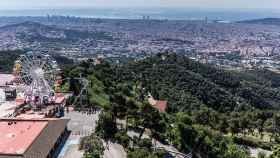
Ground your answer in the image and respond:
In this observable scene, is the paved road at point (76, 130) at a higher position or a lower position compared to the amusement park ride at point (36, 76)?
lower

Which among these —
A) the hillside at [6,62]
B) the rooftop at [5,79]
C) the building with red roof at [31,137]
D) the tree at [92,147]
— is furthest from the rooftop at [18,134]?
the hillside at [6,62]

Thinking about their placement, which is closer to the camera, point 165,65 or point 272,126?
point 272,126

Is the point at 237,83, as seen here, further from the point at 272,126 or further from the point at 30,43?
the point at 30,43

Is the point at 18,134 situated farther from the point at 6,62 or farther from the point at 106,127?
the point at 6,62

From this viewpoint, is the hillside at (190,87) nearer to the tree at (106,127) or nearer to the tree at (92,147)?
the tree at (106,127)

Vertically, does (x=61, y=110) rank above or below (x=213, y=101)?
above

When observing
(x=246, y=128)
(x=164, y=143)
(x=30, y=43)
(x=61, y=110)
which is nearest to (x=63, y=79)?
(x=61, y=110)
